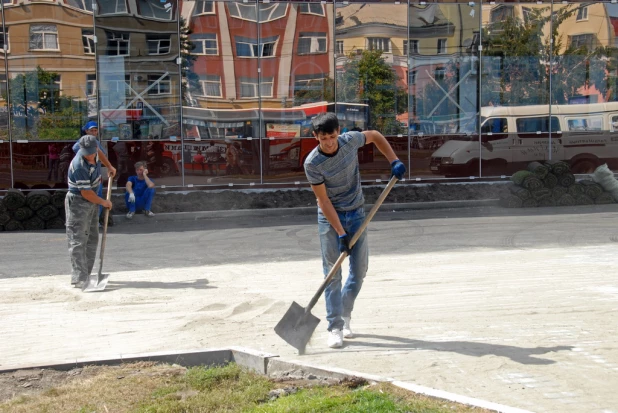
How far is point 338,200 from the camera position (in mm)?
6129

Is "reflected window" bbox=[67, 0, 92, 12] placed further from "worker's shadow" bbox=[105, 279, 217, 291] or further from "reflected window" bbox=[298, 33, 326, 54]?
"worker's shadow" bbox=[105, 279, 217, 291]

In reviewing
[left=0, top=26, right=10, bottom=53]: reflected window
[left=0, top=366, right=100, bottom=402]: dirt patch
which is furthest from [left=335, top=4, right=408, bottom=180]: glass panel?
[left=0, top=366, right=100, bottom=402]: dirt patch

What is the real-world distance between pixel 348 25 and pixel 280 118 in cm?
233

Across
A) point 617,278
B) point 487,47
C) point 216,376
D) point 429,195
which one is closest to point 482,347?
point 216,376

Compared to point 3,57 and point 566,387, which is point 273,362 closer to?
point 566,387

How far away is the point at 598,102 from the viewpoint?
17359 mm

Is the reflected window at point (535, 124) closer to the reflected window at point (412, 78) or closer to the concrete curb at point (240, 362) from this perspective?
the reflected window at point (412, 78)

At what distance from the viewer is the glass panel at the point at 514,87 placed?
56.1 feet

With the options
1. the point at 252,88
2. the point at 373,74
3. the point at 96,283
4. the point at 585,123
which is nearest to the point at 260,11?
the point at 252,88

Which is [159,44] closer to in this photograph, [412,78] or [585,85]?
[412,78]

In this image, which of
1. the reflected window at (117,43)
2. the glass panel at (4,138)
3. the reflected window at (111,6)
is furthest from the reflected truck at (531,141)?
the glass panel at (4,138)

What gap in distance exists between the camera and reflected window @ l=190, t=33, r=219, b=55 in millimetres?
16062

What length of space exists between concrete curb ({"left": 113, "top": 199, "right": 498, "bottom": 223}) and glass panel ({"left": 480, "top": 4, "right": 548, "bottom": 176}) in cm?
117

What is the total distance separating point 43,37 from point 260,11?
13.7 ft
